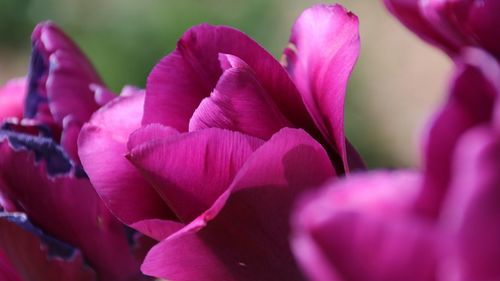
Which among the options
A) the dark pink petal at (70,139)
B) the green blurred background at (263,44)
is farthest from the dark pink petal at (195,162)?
the green blurred background at (263,44)

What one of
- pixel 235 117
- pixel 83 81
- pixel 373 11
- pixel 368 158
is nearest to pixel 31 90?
pixel 83 81

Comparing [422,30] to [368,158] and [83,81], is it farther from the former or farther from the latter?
[368,158]

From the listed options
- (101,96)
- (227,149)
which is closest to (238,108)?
(227,149)

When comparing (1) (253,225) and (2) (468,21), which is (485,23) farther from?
(1) (253,225)

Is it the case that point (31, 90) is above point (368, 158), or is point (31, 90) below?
above

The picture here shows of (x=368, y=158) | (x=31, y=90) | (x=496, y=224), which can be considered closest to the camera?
(x=496, y=224)

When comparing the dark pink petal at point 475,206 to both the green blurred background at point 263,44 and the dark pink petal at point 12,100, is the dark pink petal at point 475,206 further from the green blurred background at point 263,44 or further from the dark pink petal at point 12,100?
the green blurred background at point 263,44

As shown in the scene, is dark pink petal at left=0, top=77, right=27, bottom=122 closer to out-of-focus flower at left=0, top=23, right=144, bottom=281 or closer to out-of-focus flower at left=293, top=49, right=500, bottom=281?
out-of-focus flower at left=0, top=23, right=144, bottom=281
